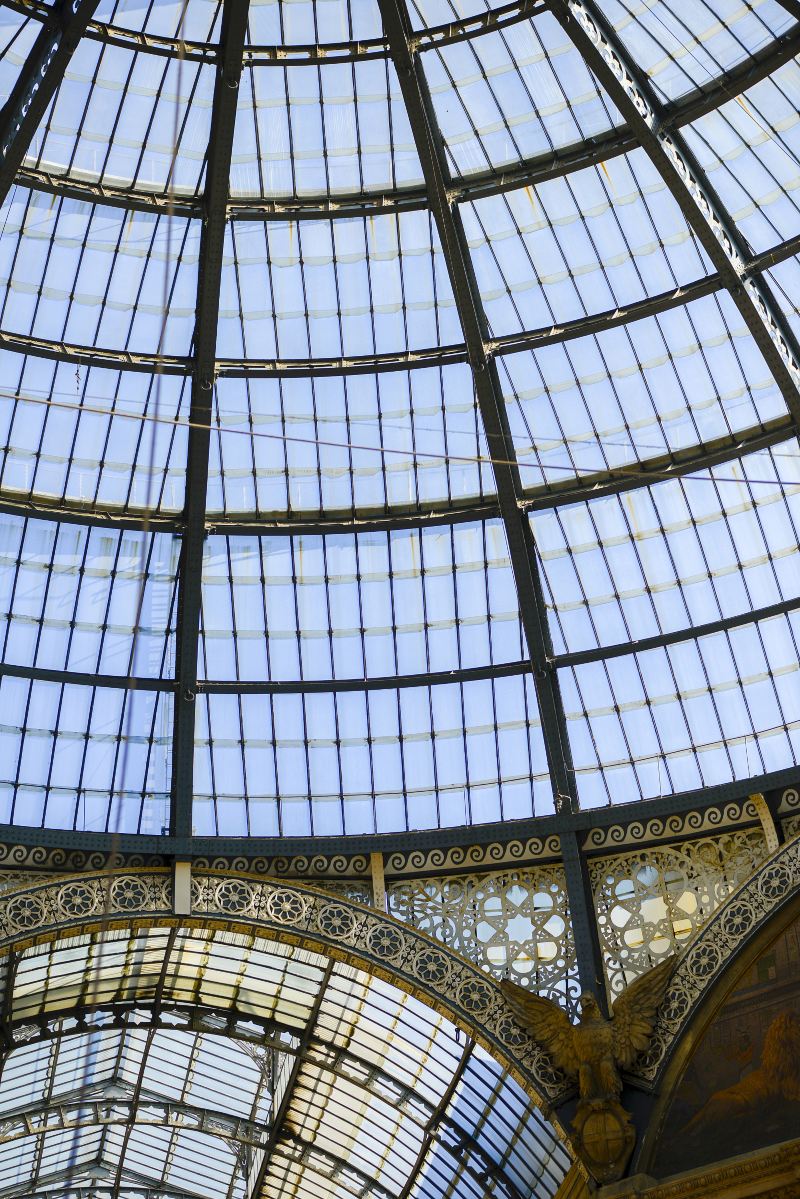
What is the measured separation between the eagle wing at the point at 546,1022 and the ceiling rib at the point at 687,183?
10.9 metres

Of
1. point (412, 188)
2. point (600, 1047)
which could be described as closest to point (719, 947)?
point (600, 1047)

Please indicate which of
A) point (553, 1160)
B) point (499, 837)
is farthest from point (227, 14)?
point (553, 1160)

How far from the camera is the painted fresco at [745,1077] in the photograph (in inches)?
1027

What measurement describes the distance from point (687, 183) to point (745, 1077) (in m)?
14.7

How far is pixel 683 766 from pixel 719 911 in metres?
3.51

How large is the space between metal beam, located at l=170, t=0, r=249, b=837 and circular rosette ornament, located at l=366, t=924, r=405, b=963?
13.1 feet

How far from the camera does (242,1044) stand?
40562 millimetres

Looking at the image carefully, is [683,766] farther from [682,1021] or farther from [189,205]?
[189,205]

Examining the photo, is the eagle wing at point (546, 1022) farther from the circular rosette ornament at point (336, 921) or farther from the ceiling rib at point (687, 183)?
the ceiling rib at point (687, 183)

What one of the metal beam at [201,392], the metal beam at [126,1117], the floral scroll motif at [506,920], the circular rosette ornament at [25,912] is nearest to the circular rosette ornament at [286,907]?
the floral scroll motif at [506,920]

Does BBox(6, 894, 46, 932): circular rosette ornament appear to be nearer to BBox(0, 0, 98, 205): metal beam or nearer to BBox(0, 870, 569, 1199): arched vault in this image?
BBox(0, 870, 569, 1199): arched vault

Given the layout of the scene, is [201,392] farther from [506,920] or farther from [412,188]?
[506,920]

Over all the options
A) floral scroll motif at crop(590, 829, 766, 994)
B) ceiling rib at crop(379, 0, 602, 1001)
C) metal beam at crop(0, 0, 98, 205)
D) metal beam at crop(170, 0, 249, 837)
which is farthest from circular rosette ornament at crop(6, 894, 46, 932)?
metal beam at crop(0, 0, 98, 205)

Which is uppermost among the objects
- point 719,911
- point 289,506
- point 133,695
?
point 289,506
